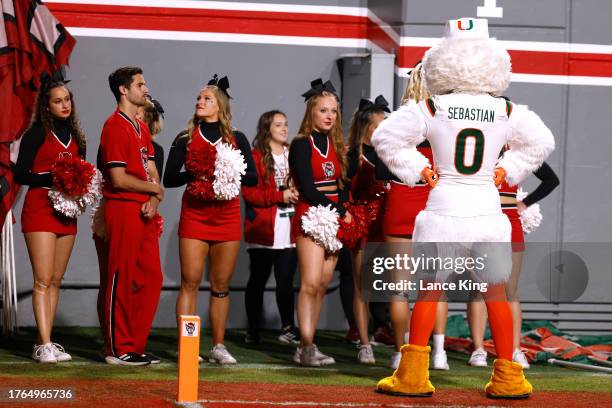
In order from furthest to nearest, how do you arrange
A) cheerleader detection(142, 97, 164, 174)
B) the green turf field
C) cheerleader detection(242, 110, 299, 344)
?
cheerleader detection(242, 110, 299, 344), cheerleader detection(142, 97, 164, 174), the green turf field

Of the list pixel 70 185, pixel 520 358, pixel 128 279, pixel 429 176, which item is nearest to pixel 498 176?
pixel 429 176

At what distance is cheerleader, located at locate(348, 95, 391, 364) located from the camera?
25.2ft

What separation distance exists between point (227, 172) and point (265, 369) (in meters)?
1.30

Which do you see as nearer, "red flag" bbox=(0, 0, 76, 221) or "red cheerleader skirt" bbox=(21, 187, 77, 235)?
"red cheerleader skirt" bbox=(21, 187, 77, 235)

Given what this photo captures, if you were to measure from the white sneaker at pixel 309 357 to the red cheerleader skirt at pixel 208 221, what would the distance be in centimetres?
89

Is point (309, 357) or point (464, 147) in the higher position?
point (464, 147)

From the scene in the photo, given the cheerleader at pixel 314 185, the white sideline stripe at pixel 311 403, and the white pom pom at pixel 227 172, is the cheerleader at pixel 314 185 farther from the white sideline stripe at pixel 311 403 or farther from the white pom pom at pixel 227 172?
the white sideline stripe at pixel 311 403

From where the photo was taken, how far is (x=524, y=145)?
6.17m

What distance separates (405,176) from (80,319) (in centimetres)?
485

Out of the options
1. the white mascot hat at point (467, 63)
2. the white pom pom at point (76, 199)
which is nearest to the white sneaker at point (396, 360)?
the white mascot hat at point (467, 63)

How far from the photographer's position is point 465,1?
975 centimetres

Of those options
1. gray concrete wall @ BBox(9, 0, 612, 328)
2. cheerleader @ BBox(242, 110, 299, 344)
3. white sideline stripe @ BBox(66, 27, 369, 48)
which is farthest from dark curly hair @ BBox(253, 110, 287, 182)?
white sideline stripe @ BBox(66, 27, 369, 48)

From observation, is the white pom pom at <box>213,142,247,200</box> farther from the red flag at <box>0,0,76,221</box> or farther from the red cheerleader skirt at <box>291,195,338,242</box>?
the red flag at <box>0,0,76,221</box>

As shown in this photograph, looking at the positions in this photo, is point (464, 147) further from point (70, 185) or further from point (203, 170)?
point (70, 185)
